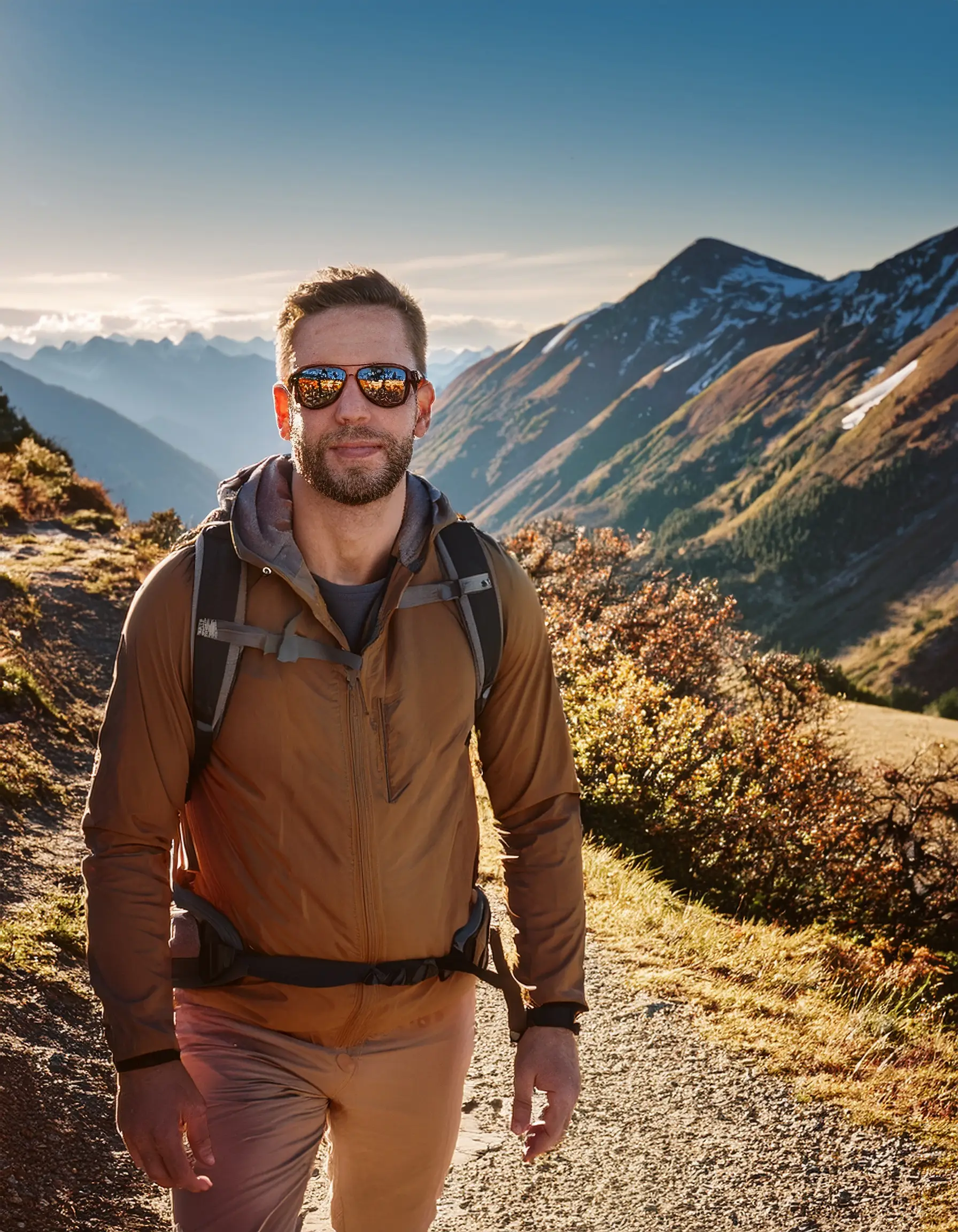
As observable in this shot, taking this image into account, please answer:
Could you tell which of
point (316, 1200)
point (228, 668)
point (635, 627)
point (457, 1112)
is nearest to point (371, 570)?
point (228, 668)

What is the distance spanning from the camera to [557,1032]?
7.69 ft

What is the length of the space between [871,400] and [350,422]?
215 m

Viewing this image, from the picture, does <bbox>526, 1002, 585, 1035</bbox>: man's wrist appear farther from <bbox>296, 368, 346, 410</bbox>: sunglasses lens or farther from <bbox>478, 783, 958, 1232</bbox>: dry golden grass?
<bbox>478, 783, 958, 1232</bbox>: dry golden grass

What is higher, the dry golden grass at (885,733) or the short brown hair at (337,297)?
the short brown hair at (337,297)

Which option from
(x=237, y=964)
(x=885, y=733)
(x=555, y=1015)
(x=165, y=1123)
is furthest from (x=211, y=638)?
(x=885, y=733)

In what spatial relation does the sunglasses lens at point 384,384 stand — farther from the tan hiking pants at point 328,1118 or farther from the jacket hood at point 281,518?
the tan hiking pants at point 328,1118

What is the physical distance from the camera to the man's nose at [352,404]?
2277mm

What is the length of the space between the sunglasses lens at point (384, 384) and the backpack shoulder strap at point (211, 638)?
53 cm

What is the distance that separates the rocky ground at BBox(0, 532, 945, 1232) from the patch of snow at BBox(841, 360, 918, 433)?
201 metres

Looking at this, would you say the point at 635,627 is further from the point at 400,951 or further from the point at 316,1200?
the point at 400,951

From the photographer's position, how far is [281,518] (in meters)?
2.27

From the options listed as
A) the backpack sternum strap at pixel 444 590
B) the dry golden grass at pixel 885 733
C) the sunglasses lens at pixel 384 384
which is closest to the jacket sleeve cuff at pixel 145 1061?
the backpack sternum strap at pixel 444 590

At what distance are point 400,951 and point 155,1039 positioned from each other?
0.57 m

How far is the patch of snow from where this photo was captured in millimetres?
189625
